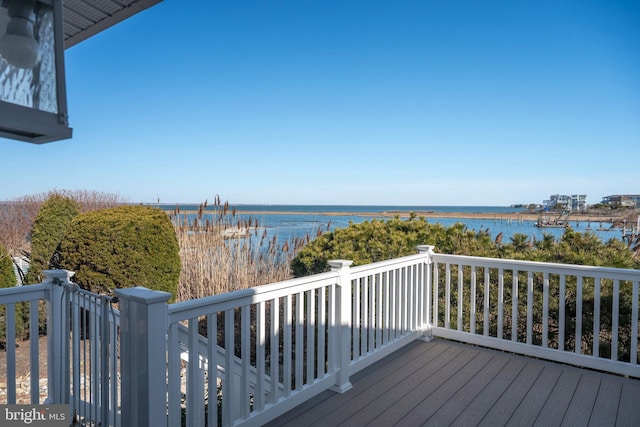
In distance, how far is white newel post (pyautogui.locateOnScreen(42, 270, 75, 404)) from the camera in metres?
2.42

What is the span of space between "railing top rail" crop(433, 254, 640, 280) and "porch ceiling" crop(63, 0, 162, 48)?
3365mm

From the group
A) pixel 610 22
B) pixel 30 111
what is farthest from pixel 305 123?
pixel 30 111

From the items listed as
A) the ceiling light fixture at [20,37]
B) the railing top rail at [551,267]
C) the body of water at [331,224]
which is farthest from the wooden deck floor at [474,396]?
the ceiling light fixture at [20,37]

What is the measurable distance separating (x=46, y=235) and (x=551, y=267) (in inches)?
256

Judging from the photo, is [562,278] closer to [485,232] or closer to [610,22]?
[485,232]

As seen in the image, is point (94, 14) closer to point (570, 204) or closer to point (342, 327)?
point (342, 327)

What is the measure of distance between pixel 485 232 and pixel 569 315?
4.56ft

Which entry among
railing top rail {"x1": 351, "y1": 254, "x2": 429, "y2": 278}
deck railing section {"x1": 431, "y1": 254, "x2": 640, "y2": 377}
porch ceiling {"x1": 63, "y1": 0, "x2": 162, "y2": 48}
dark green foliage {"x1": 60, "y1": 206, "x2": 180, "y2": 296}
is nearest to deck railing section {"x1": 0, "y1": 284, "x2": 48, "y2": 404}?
porch ceiling {"x1": 63, "y1": 0, "x2": 162, "y2": 48}

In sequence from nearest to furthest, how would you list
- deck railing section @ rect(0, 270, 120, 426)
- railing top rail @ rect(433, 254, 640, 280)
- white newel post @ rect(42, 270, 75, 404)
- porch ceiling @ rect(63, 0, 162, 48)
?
1. porch ceiling @ rect(63, 0, 162, 48)
2. deck railing section @ rect(0, 270, 120, 426)
3. white newel post @ rect(42, 270, 75, 404)
4. railing top rail @ rect(433, 254, 640, 280)

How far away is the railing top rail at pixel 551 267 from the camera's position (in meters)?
3.10

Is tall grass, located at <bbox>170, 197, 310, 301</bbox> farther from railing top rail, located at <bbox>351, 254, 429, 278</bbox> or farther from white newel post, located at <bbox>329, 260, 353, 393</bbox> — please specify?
white newel post, located at <bbox>329, 260, 353, 393</bbox>

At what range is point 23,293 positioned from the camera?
2256 millimetres

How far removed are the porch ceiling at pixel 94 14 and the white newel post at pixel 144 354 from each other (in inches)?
45.6

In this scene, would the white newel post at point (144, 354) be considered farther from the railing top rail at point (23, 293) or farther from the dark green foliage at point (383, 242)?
the dark green foliage at point (383, 242)
